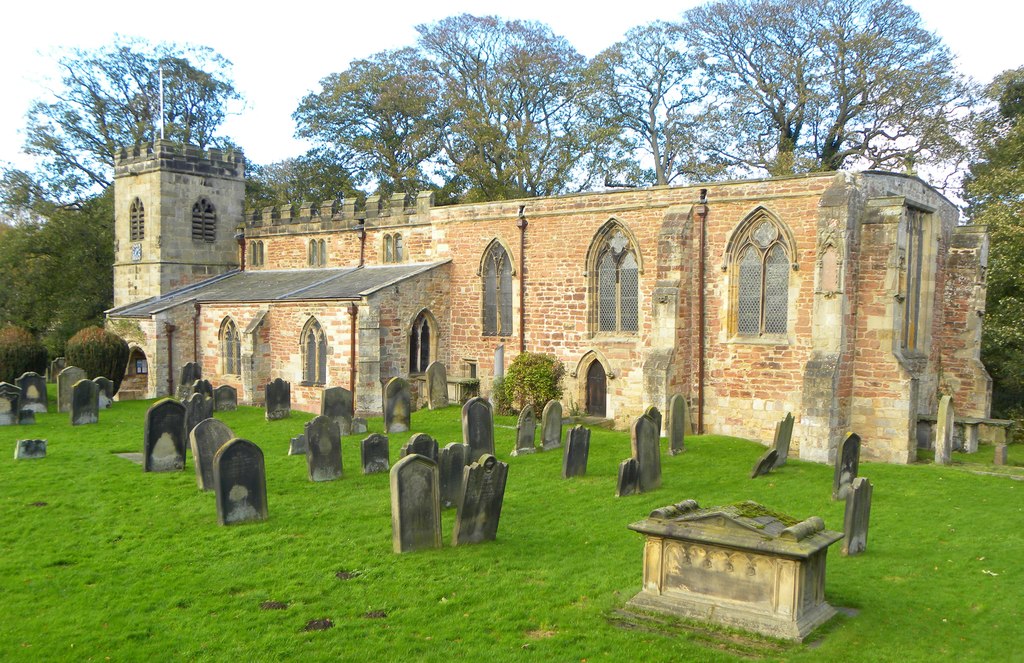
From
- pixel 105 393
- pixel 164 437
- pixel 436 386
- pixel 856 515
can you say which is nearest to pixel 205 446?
pixel 164 437

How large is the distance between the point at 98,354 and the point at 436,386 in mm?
11404

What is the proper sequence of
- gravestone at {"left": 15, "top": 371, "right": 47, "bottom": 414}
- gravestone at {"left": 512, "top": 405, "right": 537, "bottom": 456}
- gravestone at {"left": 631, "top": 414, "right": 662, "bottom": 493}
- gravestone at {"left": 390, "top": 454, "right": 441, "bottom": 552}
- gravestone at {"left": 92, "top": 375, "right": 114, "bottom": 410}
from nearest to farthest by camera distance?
1. gravestone at {"left": 390, "top": 454, "right": 441, "bottom": 552}
2. gravestone at {"left": 631, "top": 414, "right": 662, "bottom": 493}
3. gravestone at {"left": 512, "top": 405, "right": 537, "bottom": 456}
4. gravestone at {"left": 15, "top": 371, "right": 47, "bottom": 414}
5. gravestone at {"left": 92, "top": 375, "right": 114, "bottom": 410}

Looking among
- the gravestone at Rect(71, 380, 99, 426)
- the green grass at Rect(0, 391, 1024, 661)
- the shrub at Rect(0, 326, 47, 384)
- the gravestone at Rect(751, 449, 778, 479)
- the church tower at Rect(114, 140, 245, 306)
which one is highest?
the church tower at Rect(114, 140, 245, 306)

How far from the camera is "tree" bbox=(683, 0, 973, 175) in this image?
107 ft

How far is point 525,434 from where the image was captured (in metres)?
17.7

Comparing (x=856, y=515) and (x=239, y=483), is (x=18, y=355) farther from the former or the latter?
(x=856, y=515)

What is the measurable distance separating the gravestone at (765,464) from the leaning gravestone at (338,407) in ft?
31.0

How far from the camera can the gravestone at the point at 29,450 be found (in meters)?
16.2

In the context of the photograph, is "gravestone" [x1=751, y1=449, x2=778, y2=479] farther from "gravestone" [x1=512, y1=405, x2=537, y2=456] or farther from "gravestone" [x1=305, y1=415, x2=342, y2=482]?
"gravestone" [x1=305, y1=415, x2=342, y2=482]

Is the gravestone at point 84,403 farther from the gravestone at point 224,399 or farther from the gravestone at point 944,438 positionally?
the gravestone at point 944,438

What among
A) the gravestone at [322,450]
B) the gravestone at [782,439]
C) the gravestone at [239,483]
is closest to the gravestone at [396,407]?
the gravestone at [322,450]

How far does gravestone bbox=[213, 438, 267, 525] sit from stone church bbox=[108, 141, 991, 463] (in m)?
10.2

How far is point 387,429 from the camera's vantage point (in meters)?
20.2

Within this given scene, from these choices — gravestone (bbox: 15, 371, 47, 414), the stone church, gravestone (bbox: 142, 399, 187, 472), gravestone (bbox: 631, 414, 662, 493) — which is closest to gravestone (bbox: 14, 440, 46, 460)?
gravestone (bbox: 142, 399, 187, 472)
